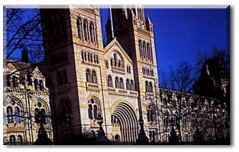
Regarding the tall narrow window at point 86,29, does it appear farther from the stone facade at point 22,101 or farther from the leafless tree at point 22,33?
the stone facade at point 22,101

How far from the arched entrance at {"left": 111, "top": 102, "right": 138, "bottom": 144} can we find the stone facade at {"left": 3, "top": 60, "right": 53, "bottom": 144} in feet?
2.05

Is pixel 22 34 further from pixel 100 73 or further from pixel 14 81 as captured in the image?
pixel 100 73

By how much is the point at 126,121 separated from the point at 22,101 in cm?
94

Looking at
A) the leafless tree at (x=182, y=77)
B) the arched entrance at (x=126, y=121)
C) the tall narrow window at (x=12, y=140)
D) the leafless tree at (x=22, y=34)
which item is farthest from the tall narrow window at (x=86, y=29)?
the tall narrow window at (x=12, y=140)

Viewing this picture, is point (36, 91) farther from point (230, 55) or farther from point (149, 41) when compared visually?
point (230, 55)

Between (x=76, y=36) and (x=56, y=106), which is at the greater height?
(x=76, y=36)

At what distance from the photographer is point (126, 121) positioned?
3.53m

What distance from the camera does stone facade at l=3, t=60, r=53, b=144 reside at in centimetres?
328

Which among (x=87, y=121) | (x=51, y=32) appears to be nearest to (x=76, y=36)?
(x=51, y=32)

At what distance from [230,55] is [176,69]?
50 cm

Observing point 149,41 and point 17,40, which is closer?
point 17,40

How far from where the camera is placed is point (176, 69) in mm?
3543

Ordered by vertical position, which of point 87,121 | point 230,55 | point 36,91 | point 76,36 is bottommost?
point 87,121

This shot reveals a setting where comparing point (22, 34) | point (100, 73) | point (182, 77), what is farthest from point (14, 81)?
point (182, 77)
